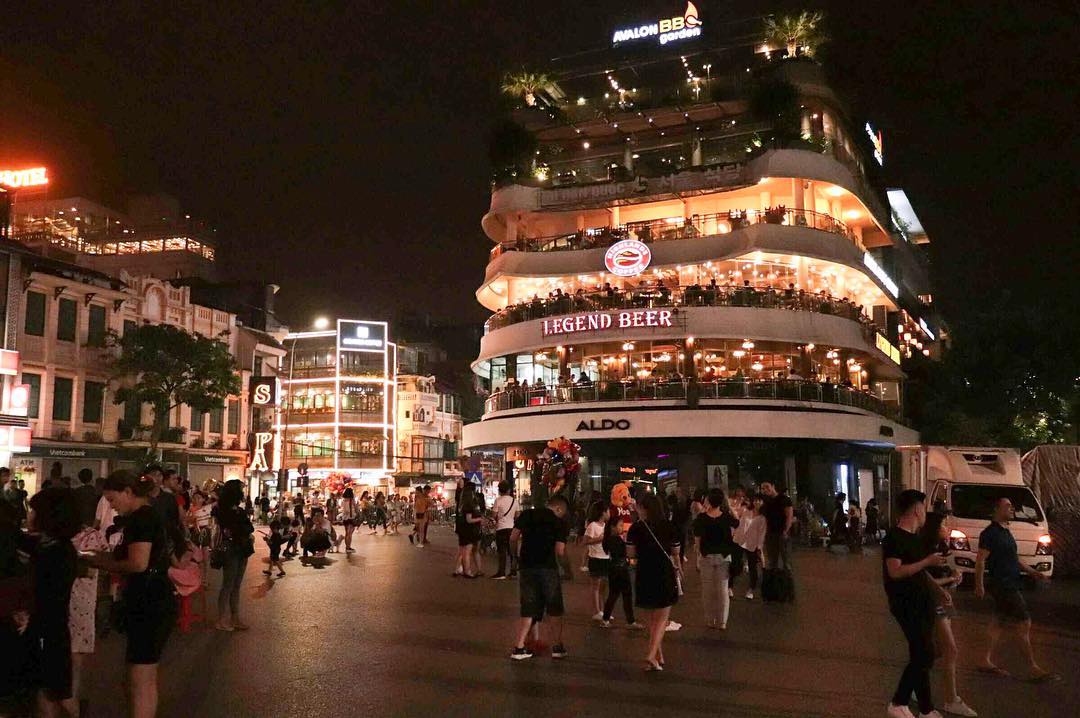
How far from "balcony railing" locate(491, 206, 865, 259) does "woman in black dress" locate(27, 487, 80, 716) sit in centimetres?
3540

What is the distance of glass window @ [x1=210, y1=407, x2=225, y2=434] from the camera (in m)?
46.2

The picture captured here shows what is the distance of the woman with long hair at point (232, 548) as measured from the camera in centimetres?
1111

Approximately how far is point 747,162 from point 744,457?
43.0ft

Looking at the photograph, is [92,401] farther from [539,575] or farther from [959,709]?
[959,709]

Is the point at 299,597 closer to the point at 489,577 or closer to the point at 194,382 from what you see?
the point at 489,577

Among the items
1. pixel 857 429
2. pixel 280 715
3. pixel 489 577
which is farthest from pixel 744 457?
pixel 280 715

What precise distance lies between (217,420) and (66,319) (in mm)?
10791

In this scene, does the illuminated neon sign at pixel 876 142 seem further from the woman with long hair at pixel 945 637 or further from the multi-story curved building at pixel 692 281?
the woman with long hair at pixel 945 637

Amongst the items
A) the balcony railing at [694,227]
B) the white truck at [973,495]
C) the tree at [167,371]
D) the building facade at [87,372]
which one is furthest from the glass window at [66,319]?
the white truck at [973,495]

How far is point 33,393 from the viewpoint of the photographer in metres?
36.2

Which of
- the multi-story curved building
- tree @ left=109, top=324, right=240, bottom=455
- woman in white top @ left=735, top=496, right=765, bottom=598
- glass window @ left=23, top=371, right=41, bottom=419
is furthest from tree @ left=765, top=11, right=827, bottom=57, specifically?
glass window @ left=23, top=371, right=41, bottom=419

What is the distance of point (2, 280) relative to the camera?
33.0m

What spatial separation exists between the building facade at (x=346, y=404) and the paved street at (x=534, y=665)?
49.4m

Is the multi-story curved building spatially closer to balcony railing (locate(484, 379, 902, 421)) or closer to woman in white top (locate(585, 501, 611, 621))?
balcony railing (locate(484, 379, 902, 421))
